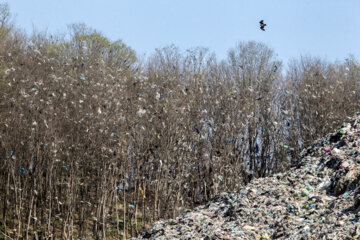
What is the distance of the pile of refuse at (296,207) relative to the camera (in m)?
8.70

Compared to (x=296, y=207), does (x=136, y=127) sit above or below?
above

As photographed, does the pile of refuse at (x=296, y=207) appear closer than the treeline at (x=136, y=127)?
Yes

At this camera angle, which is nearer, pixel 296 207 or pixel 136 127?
pixel 296 207

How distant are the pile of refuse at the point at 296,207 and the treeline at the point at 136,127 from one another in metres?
5.59

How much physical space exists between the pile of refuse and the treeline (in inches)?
220

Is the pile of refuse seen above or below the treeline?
below

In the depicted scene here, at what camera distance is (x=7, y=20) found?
24.3 metres

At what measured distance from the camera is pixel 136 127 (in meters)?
17.2

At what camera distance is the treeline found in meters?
16.4

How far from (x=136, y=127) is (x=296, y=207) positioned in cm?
854

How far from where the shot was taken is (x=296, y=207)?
9.74 meters

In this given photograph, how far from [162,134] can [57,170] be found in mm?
4874

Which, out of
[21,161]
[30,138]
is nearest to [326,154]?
[30,138]

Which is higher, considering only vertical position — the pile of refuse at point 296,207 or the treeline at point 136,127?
the treeline at point 136,127
